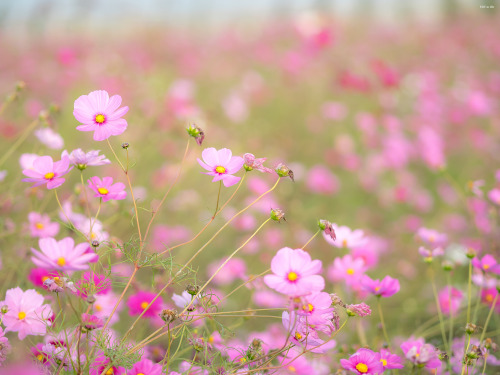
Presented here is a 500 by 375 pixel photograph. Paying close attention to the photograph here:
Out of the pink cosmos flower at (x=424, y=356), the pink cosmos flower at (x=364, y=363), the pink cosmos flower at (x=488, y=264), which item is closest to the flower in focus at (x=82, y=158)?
the pink cosmos flower at (x=364, y=363)

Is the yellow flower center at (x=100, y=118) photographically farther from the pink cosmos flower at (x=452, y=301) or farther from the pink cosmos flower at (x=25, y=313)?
the pink cosmos flower at (x=452, y=301)

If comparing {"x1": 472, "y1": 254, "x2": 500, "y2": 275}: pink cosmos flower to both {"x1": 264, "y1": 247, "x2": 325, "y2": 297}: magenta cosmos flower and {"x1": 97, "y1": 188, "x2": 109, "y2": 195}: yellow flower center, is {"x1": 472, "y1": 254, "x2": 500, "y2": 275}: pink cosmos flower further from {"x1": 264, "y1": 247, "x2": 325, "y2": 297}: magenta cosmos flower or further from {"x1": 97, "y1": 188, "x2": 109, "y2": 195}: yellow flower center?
{"x1": 97, "y1": 188, "x2": 109, "y2": 195}: yellow flower center

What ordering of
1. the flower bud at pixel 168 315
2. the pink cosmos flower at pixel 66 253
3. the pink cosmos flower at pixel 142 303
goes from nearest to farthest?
the pink cosmos flower at pixel 66 253 < the flower bud at pixel 168 315 < the pink cosmos flower at pixel 142 303

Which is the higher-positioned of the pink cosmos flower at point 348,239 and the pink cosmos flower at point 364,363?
the pink cosmos flower at point 364,363

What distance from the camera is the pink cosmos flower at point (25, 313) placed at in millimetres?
788

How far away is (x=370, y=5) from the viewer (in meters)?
7.54

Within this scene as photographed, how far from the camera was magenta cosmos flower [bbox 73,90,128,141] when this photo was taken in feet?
2.71

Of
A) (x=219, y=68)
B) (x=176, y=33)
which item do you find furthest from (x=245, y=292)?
(x=176, y=33)

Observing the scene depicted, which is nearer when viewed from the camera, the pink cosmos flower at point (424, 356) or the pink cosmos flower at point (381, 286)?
the pink cosmos flower at point (424, 356)

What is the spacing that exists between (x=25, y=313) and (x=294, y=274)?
50cm

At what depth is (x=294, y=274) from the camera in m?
0.74

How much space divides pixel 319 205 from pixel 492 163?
1195mm

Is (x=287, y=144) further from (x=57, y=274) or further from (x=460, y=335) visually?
(x=57, y=274)


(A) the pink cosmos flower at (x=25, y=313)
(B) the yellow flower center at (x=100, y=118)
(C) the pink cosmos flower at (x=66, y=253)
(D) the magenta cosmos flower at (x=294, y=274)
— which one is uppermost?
(B) the yellow flower center at (x=100, y=118)
